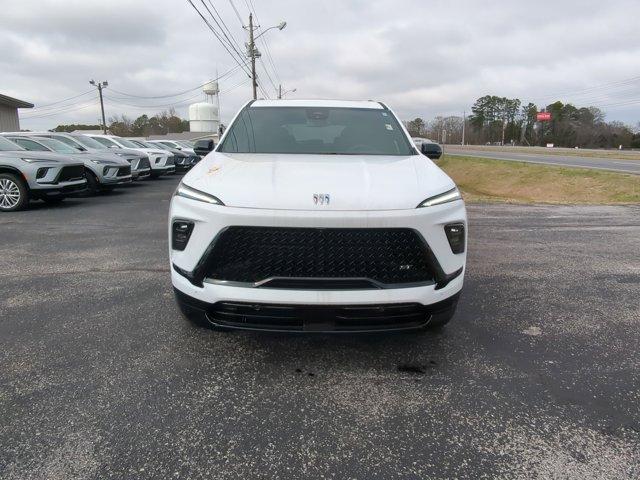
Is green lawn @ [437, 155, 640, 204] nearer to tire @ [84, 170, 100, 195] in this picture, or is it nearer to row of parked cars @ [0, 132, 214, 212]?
row of parked cars @ [0, 132, 214, 212]

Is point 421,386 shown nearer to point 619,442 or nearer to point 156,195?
point 619,442

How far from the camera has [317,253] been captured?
242 cm

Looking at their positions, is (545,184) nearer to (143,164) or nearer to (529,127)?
(143,164)

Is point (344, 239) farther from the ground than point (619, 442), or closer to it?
farther from the ground

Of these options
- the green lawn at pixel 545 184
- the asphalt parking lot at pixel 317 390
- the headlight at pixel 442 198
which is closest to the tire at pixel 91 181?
the asphalt parking lot at pixel 317 390

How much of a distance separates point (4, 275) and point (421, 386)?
443 centimetres

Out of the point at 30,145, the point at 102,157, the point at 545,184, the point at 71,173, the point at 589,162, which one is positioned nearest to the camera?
the point at 71,173

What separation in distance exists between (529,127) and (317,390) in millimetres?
119722

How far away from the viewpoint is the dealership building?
87.2 ft

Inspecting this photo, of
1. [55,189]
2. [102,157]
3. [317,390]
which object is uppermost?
[102,157]

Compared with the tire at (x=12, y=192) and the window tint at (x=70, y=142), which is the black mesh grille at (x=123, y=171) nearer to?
the window tint at (x=70, y=142)

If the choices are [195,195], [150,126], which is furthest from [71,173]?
[150,126]

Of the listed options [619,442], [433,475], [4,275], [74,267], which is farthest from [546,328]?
[4,275]

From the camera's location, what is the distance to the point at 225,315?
2510mm
